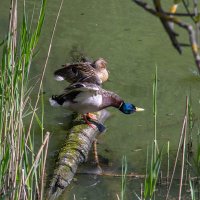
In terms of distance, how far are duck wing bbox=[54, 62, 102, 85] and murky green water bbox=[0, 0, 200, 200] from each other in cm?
21

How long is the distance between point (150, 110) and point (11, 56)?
2.90 m

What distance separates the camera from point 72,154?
434 cm

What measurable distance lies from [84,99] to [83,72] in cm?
70

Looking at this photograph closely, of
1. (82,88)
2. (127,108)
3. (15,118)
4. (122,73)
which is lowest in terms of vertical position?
(122,73)

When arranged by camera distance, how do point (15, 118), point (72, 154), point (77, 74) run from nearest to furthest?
point (15, 118), point (72, 154), point (77, 74)

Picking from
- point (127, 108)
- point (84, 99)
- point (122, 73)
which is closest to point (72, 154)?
point (84, 99)

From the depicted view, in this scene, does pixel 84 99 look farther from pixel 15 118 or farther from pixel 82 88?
pixel 15 118

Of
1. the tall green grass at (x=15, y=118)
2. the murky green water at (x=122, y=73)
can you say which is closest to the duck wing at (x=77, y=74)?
the murky green water at (x=122, y=73)

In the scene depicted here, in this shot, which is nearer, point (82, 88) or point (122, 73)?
point (82, 88)

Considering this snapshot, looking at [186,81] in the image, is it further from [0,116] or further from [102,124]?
[0,116]

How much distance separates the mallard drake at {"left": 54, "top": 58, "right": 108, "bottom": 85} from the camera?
5398mm

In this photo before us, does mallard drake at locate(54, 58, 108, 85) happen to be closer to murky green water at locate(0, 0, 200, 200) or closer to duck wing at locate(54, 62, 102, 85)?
duck wing at locate(54, 62, 102, 85)

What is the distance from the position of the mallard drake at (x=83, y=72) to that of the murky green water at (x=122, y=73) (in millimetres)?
212

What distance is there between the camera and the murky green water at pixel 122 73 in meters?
4.67
